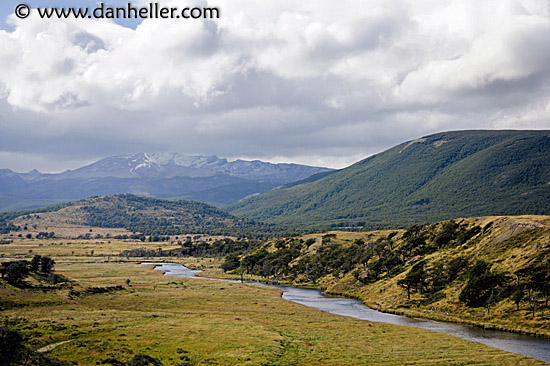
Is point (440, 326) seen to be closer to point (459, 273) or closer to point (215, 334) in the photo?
point (459, 273)

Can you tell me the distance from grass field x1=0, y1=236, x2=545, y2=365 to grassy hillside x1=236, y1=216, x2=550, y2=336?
62.7ft

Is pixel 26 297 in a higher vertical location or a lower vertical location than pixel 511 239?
lower

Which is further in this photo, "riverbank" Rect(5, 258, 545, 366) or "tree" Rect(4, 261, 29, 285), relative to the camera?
"tree" Rect(4, 261, 29, 285)

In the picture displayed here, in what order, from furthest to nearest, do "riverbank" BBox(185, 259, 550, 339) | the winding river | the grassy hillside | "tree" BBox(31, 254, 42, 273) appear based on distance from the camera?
"tree" BBox(31, 254, 42, 273) → the grassy hillside → "riverbank" BBox(185, 259, 550, 339) → the winding river

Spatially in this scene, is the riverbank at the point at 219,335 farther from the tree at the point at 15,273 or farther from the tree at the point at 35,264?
the tree at the point at 35,264

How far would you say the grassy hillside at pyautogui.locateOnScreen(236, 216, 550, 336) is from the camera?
82.6 metres

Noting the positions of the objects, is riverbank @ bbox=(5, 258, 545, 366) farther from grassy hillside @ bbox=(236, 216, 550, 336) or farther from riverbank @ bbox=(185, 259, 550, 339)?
grassy hillside @ bbox=(236, 216, 550, 336)

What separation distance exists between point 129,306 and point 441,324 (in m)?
66.6

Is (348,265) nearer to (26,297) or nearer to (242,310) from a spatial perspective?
(242,310)

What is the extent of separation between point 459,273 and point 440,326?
83.1 ft

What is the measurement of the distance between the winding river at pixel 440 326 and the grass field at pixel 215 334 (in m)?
4.60

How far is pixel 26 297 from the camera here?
91.9m

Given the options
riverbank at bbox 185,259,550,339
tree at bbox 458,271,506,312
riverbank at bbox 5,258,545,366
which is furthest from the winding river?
tree at bbox 458,271,506,312

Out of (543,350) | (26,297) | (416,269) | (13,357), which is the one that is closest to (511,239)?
(416,269)
